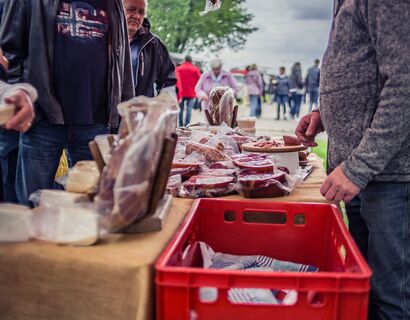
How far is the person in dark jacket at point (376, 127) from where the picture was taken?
1.17m

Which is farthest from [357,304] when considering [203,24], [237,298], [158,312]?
[203,24]

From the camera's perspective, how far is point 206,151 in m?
2.20

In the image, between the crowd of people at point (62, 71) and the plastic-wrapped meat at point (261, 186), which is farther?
the crowd of people at point (62, 71)

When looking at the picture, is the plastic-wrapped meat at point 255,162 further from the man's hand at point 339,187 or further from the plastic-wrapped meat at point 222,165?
the man's hand at point 339,187

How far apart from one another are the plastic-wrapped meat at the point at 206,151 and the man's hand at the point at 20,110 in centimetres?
A: 106

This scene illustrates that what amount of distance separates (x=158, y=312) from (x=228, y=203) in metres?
0.58

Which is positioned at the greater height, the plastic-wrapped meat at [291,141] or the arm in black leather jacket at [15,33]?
the arm in black leather jacket at [15,33]

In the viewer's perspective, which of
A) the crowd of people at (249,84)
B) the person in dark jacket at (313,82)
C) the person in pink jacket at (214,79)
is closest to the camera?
the person in pink jacket at (214,79)

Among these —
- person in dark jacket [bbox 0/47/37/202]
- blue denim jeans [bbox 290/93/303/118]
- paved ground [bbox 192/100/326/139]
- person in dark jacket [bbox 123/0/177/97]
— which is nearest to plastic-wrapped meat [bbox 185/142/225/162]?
person in dark jacket [bbox 0/47/37/202]

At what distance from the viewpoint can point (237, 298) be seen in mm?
1098

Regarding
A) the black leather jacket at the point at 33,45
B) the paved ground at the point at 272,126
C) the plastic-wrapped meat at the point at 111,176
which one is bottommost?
the paved ground at the point at 272,126

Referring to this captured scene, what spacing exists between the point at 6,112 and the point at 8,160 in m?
1.67

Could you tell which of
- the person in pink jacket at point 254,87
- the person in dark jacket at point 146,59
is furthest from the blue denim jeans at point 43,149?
the person in pink jacket at point 254,87

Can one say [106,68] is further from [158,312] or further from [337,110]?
[158,312]
